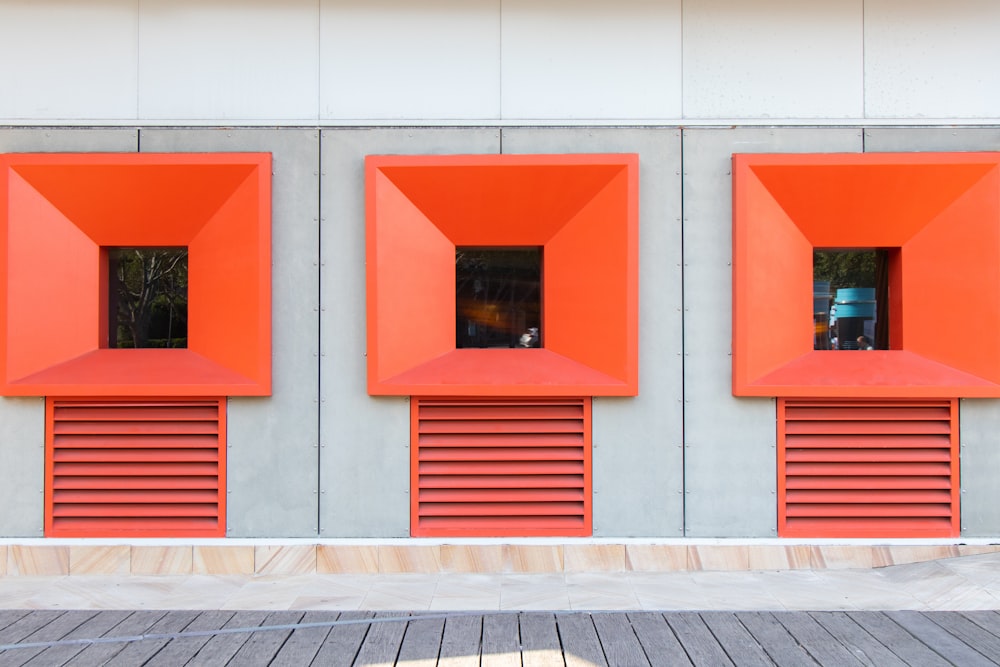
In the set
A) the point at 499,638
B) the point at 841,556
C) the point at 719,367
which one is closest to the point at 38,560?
the point at 499,638

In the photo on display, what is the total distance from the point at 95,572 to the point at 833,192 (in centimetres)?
611

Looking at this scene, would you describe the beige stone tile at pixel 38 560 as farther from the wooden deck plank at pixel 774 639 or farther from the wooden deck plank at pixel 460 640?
the wooden deck plank at pixel 774 639

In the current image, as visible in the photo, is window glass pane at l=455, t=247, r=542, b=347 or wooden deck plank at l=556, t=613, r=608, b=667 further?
window glass pane at l=455, t=247, r=542, b=347

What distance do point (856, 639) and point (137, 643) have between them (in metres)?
4.06

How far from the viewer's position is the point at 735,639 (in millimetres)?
4344

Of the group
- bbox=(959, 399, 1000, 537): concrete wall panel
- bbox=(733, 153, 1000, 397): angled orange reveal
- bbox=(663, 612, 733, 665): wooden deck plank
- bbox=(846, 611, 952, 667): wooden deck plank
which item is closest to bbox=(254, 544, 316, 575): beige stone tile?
bbox=(663, 612, 733, 665): wooden deck plank

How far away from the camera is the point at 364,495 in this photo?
5.71m

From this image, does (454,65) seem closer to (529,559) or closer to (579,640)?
(529,559)

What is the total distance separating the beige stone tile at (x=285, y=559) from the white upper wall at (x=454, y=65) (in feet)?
10.5

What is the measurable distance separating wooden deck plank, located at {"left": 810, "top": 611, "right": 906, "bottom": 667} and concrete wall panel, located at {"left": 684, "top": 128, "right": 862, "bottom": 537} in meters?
1.08

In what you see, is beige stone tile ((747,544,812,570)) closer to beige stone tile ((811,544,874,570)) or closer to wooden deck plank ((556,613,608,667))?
beige stone tile ((811,544,874,570))

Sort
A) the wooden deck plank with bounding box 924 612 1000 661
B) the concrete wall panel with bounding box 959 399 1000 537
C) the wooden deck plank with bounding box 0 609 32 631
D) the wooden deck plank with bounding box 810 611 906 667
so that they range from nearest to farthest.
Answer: the wooden deck plank with bounding box 810 611 906 667 → the wooden deck plank with bounding box 924 612 1000 661 → the wooden deck plank with bounding box 0 609 32 631 → the concrete wall panel with bounding box 959 399 1000 537

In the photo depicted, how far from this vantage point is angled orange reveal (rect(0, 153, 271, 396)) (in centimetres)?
564

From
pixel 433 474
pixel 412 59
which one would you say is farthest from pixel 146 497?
pixel 412 59
